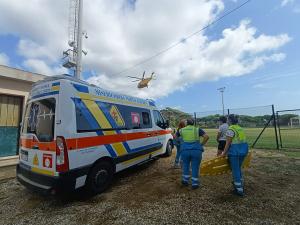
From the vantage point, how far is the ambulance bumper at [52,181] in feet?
12.2

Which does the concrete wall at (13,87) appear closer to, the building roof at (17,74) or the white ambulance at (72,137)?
the building roof at (17,74)

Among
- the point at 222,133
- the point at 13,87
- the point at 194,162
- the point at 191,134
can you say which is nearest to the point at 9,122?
the point at 13,87

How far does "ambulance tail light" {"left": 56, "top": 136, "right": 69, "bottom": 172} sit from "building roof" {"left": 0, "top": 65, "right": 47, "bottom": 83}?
4.66 metres

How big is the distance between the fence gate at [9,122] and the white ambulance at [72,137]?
2950 millimetres

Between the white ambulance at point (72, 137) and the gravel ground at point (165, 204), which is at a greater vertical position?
the white ambulance at point (72, 137)

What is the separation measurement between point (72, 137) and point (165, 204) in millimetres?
2376

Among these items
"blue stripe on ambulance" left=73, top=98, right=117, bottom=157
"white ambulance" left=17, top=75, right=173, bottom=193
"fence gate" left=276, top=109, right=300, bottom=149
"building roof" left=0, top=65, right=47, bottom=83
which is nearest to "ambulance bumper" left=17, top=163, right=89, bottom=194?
"white ambulance" left=17, top=75, right=173, bottom=193

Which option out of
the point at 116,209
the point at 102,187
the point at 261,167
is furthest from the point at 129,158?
the point at 261,167

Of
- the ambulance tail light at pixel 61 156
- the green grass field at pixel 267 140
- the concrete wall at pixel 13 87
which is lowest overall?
the green grass field at pixel 267 140

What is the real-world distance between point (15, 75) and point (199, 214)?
293 inches

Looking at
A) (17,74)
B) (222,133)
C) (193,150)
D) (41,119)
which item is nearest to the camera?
(41,119)

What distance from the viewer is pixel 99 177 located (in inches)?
184

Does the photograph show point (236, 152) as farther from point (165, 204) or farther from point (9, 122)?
point (9, 122)

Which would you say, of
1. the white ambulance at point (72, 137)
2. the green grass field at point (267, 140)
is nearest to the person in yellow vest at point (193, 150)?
the white ambulance at point (72, 137)
